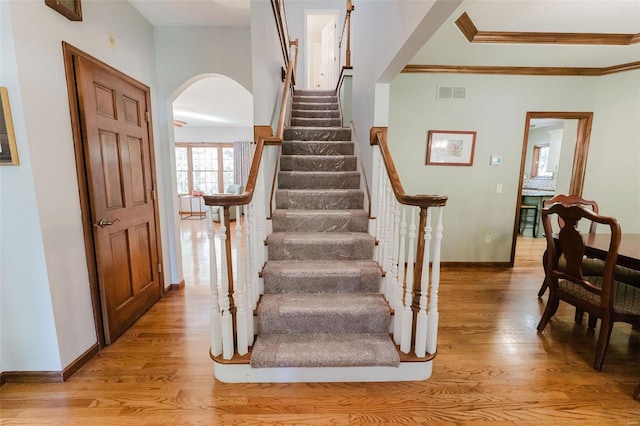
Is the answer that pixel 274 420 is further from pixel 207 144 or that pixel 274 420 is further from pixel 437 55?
pixel 207 144

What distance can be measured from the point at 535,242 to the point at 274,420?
5299mm

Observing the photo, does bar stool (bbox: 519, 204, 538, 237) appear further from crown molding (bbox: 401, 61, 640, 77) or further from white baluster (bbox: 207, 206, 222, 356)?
white baluster (bbox: 207, 206, 222, 356)

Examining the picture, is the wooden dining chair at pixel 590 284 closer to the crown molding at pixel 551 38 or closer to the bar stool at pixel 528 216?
the crown molding at pixel 551 38

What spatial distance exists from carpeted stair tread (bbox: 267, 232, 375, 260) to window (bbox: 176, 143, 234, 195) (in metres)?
6.47

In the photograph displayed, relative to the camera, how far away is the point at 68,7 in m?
1.65

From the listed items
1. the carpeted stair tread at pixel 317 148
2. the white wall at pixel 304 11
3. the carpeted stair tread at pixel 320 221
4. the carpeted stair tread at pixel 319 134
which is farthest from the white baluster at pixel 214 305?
the white wall at pixel 304 11

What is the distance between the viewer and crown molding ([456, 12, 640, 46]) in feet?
8.11

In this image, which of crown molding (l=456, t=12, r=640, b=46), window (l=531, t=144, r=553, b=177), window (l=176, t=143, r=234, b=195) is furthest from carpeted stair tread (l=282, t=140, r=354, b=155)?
window (l=531, t=144, r=553, b=177)

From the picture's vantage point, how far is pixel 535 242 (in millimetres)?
4781

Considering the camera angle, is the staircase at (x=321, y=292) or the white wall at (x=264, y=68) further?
the white wall at (x=264, y=68)

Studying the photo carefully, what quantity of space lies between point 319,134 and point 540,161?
6.03 metres

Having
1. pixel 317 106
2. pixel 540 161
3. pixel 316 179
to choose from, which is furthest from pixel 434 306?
pixel 540 161

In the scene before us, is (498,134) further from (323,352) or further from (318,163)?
(323,352)

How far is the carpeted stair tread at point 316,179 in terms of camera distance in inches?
111
